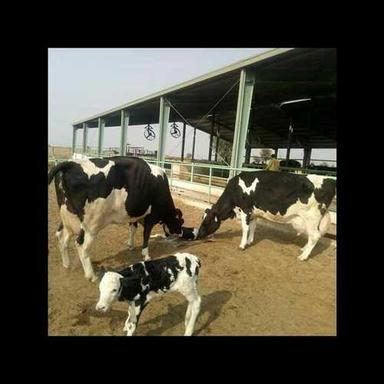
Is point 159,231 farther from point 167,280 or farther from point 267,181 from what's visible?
point 167,280

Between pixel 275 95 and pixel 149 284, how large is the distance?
16492mm

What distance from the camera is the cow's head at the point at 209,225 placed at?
7.37 m

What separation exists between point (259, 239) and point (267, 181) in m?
1.49

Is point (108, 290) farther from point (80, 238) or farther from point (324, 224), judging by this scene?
point (324, 224)

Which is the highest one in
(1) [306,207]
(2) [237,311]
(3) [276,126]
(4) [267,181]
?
(3) [276,126]

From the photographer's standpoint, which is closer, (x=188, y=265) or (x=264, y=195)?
(x=188, y=265)

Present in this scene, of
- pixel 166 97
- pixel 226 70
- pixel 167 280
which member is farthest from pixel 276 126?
pixel 167 280

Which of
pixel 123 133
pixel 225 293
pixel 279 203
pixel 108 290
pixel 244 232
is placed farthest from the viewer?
pixel 123 133

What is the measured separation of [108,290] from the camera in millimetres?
3168

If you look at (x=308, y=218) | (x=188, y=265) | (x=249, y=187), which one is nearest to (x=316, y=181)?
(x=308, y=218)

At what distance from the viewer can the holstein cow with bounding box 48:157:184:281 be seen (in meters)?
4.89

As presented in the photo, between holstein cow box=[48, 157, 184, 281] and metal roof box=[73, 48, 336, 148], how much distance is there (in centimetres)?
653

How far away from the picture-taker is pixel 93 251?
6156 millimetres

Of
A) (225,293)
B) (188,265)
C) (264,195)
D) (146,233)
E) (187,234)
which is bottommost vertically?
(225,293)
